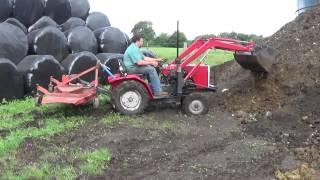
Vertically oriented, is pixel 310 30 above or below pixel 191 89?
above

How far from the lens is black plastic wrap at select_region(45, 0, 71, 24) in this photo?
15.9 metres

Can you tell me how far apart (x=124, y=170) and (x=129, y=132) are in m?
1.89

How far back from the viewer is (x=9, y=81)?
13289 millimetres

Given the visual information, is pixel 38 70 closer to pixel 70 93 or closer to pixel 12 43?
pixel 12 43

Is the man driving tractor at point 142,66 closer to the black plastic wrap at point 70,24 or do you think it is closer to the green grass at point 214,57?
the black plastic wrap at point 70,24

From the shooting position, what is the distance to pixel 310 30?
13.6 m

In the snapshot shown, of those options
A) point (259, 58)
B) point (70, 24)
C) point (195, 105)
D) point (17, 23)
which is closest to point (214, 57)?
point (70, 24)

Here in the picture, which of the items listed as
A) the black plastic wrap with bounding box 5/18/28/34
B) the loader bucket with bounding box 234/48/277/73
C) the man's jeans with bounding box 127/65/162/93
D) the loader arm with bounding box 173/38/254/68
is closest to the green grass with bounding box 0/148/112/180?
the man's jeans with bounding box 127/65/162/93

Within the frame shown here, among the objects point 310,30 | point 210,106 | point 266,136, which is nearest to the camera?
point 266,136

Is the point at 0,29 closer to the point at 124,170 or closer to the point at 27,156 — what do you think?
the point at 27,156

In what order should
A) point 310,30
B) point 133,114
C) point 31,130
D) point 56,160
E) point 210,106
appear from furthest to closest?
1. point 310,30
2. point 210,106
3. point 133,114
4. point 31,130
5. point 56,160

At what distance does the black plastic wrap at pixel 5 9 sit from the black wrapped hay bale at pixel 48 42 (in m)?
0.83

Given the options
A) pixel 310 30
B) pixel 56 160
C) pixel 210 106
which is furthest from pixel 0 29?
pixel 310 30

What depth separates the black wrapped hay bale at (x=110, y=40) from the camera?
55.0 feet
